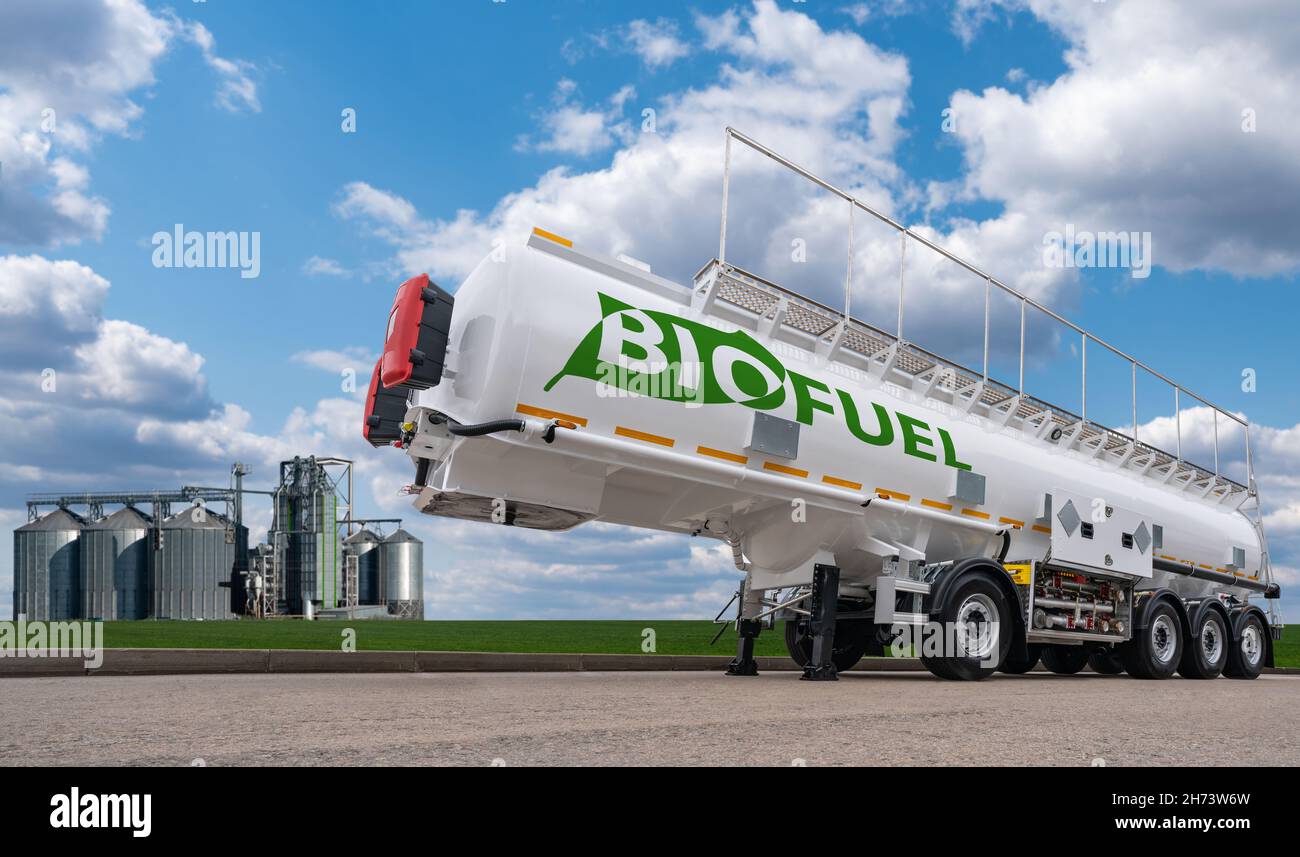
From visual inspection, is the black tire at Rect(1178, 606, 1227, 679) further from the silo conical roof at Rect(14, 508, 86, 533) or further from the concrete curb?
the silo conical roof at Rect(14, 508, 86, 533)

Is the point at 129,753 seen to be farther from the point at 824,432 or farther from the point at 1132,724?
the point at 824,432

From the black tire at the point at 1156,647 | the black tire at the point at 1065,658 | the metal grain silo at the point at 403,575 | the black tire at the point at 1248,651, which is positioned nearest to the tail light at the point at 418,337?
the black tire at the point at 1156,647

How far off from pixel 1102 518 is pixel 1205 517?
183 inches

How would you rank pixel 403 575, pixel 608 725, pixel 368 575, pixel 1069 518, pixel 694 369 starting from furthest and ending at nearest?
pixel 368 575, pixel 403 575, pixel 1069 518, pixel 694 369, pixel 608 725

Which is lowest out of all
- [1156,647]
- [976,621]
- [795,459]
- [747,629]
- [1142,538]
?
[1156,647]

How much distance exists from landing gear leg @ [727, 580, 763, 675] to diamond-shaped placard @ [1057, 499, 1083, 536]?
14.2ft

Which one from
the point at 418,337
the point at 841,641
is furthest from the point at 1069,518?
the point at 418,337

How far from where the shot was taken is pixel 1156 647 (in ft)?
46.7

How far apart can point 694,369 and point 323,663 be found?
5.46m

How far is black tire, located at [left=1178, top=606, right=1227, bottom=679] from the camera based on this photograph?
14.8 metres

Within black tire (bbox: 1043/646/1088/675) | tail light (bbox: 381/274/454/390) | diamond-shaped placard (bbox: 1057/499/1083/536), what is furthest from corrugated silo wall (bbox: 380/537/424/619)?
tail light (bbox: 381/274/454/390)

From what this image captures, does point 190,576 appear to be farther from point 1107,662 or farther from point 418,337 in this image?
point 418,337

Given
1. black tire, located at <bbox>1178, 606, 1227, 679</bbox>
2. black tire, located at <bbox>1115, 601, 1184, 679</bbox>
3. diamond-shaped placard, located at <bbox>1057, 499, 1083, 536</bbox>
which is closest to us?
diamond-shaped placard, located at <bbox>1057, 499, 1083, 536</bbox>

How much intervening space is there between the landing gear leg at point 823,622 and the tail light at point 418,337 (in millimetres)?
4720
